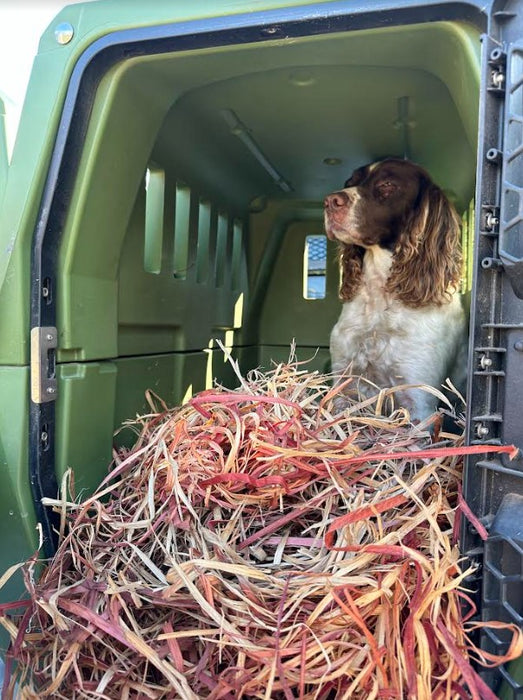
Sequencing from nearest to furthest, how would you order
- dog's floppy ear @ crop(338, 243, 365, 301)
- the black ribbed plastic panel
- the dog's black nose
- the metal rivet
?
the black ribbed plastic panel → the metal rivet → the dog's black nose → dog's floppy ear @ crop(338, 243, 365, 301)

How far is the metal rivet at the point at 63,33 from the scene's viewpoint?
4.00 ft

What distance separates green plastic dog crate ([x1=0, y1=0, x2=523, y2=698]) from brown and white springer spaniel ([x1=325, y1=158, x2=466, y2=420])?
151 mm

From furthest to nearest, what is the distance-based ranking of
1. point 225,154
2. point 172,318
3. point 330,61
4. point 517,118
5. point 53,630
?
point 225,154 → point 172,318 → point 330,61 → point 53,630 → point 517,118

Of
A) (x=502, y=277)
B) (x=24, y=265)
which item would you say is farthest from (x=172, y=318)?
(x=502, y=277)

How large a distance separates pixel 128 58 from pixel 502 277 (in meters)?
0.89

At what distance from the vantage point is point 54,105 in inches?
48.1

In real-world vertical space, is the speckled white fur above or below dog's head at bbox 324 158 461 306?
below

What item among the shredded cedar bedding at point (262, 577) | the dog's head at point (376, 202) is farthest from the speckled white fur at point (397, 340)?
the shredded cedar bedding at point (262, 577)

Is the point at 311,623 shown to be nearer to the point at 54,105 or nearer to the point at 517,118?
the point at 517,118

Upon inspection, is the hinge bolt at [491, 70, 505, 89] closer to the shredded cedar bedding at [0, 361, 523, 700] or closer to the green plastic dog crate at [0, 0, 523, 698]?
the green plastic dog crate at [0, 0, 523, 698]

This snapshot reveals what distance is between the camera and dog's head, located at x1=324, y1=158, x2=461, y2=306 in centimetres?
227

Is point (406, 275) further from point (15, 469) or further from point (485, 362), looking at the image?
point (15, 469)

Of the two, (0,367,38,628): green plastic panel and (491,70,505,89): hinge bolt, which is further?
(0,367,38,628): green plastic panel

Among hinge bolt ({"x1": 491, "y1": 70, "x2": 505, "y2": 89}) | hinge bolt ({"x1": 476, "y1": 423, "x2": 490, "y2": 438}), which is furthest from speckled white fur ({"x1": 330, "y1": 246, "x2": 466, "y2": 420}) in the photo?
hinge bolt ({"x1": 491, "y1": 70, "x2": 505, "y2": 89})
